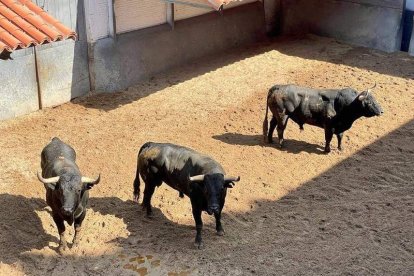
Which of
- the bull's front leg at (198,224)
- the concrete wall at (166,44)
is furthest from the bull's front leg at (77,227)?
→ the concrete wall at (166,44)

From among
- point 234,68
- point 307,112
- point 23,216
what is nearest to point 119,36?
point 234,68

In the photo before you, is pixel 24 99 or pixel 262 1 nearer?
pixel 24 99

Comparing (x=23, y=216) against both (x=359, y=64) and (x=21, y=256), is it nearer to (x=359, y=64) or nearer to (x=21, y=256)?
(x=21, y=256)

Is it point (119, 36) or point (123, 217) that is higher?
point (119, 36)

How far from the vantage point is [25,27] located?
10.4m

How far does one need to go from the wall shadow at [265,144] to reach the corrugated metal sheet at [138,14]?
3.96m

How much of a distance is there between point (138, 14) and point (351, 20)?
6.72 metres

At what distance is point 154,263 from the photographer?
865 centimetres

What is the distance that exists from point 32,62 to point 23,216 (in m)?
4.54

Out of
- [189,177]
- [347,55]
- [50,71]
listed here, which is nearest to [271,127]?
[189,177]

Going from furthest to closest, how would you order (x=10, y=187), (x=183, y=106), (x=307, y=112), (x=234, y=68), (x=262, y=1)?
1. (x=262, y=1)
2. (x=234, y=68)
3. (x=183, y=106)
4. (x=307, y=112)
5. (x=10, y=187)

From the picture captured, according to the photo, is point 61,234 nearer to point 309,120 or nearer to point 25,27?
point 25,27

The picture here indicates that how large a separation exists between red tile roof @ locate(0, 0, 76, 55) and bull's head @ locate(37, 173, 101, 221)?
2257 mm

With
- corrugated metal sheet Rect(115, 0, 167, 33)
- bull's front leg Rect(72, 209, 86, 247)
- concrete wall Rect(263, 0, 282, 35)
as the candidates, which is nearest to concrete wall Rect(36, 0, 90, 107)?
corrugated metal sheet Rect(115, 0, 167, 33)
